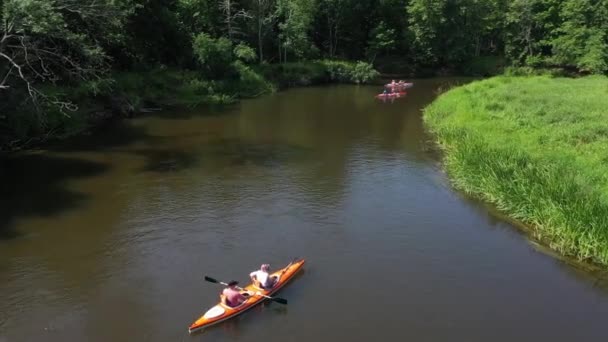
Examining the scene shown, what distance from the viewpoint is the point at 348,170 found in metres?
26.2

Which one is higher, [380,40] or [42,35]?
[380,40]

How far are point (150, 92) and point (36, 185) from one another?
19971mm

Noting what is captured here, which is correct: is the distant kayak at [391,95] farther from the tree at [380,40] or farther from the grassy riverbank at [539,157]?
the tree at [380,40]

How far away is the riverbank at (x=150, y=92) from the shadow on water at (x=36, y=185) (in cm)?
213

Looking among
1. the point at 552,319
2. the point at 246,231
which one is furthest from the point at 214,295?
the point at 552,319

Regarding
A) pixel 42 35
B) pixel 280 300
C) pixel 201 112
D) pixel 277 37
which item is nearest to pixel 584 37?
pixel 277 37

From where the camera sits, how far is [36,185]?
22.8 metres

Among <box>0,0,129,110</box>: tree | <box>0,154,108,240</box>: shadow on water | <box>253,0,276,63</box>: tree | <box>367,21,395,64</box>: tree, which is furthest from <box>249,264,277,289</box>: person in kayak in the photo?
<box>367,21,395,64</box>: tree

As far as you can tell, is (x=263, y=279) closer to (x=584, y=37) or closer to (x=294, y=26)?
(x=294, y=26)

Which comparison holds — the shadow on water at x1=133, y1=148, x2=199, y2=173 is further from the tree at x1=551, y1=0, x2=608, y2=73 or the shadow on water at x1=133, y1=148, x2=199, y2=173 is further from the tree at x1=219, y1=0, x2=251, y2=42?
the tree at x1=551, y1=0, x2=608, y2=73

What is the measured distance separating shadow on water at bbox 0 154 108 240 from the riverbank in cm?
213

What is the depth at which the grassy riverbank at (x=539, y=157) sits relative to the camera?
17125 millimetres

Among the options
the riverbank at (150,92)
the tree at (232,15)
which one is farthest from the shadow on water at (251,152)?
the tree at (232,15)

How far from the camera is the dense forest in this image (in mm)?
27609
